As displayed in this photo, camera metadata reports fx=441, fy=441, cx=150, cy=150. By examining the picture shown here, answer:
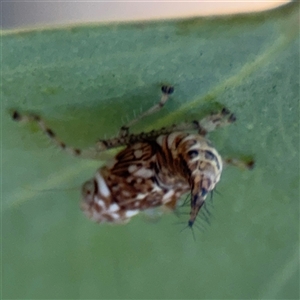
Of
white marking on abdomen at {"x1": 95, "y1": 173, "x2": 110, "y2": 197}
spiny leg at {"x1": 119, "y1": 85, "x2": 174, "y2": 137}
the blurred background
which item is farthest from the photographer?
white marking on abdomen at {"x1": 95, "y1": 173, "x2": 110, "y2": 197}

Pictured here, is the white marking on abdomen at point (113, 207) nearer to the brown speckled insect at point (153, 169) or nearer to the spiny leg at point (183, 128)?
the brown speckled insect at point (153, 169)

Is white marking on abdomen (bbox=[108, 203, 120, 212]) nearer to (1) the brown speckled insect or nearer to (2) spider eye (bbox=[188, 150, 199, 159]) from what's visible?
(1) the brown speckled insect

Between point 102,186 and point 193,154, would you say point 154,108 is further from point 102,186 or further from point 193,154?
point 102,186

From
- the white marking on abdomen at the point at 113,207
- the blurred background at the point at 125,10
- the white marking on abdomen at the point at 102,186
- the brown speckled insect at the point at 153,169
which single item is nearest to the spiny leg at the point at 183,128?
the brown speckled insect at the point at 153,169

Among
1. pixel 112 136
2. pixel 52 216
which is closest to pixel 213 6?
pixel 112 136

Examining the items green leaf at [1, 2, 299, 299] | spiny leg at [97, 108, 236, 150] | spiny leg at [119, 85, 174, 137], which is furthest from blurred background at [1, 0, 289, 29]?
spiny leg at [97, 108, 236, 150]
